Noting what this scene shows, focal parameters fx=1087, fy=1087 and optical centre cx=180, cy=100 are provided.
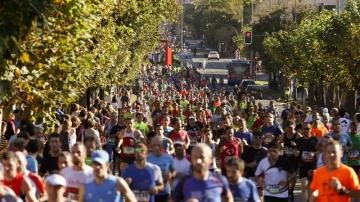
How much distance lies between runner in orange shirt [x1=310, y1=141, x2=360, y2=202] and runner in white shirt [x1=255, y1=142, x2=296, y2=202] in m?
3.02

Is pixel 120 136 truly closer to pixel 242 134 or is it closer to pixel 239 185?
pixel 242 134

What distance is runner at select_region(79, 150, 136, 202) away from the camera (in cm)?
1061

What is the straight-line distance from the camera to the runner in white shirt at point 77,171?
11.6 metres

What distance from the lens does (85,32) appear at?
16.7 m


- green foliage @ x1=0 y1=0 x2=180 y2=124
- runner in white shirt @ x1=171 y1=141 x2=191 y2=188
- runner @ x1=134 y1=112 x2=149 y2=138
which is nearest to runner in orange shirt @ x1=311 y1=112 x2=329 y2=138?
runner @ x1=134 y1=112 x2=149 y2=138

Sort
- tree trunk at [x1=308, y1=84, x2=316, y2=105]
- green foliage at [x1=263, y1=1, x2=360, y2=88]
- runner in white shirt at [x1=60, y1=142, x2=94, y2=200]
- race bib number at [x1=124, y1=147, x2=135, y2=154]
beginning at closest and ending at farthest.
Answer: runner in white shirt at [x1=60, y1=142, x2=94, y2=200] < race bib number at [x1=124, y1=147, x2=135, y2=154] < green foliage at [x1=263, y1=1, x2=360, y2=88] < tree trunk at [x1=308, y1=84, x2=316, y2=105]

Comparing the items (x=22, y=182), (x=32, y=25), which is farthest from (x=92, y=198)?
(x=32, y=25)

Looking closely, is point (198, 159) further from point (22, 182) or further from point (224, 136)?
point (224, 136)

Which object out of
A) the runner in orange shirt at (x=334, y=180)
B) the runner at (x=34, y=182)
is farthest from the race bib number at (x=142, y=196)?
the runner in orange shirt at (x=334, y=180)

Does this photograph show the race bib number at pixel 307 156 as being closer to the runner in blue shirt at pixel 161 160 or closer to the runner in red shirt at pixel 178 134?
the runner in red shirt at pixel 178 134

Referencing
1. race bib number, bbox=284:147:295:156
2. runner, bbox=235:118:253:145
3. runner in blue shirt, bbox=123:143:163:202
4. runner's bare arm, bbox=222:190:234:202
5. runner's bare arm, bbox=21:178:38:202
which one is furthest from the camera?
runner, bbox=235:118:253:145

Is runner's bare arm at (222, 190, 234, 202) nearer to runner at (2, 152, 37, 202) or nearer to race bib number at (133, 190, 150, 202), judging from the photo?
runner at (2, 152, 37, 202)

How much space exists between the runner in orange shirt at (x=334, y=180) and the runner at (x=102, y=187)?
2013 mm

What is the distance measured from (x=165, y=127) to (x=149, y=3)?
85.5 ft
